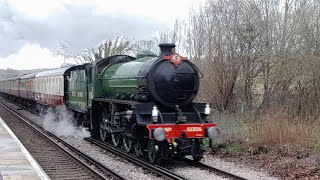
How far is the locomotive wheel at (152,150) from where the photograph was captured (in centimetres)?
964

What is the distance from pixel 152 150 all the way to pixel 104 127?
4.05m

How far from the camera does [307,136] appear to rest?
395 inches

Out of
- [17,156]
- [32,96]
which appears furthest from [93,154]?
[32,96]

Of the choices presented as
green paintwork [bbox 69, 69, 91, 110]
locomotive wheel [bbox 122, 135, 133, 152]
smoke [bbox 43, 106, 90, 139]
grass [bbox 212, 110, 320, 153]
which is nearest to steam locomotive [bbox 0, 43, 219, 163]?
locomotive wheel [bbox 122, 135, 133, 152]

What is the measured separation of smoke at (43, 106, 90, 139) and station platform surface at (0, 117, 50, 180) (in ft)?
15.2

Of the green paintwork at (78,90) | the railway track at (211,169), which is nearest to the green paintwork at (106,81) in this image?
the green paintwork at (78,90)

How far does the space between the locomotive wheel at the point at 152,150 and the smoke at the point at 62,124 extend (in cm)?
653

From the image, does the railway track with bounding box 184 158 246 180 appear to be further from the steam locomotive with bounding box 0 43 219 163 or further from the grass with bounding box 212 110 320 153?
the grass with bounding box 212 110 320 153

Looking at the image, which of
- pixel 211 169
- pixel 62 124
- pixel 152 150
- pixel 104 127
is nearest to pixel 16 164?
pixel 152 150

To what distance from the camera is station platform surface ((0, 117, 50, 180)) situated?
768cm

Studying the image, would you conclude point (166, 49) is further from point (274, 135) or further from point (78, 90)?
Result: point (78, 90)

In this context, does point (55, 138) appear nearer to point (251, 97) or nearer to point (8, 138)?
point (8, 138)

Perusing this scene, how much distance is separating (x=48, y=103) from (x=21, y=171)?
1474 cm

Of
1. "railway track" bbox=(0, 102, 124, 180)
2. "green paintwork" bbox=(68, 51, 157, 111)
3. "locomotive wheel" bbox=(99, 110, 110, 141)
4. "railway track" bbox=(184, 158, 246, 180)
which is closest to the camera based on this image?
"railway track" bbox=(184, 158, 246, 180)
